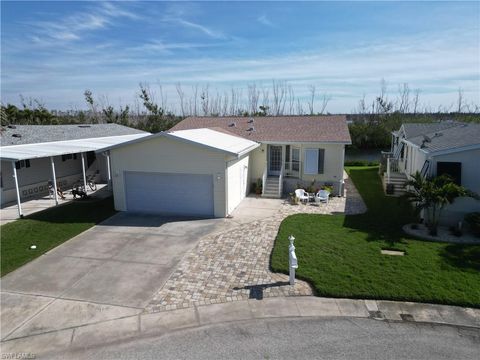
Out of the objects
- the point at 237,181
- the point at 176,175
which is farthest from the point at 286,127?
the point at 176,175

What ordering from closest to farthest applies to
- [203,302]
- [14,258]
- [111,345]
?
[111,345] < [203,302] < [14,258]

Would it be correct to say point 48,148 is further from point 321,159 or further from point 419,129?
point 419,129

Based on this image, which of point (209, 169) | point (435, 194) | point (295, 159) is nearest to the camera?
point (435, 194)

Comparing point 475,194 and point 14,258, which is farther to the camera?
point 475,194

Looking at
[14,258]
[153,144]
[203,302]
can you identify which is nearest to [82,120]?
[153,144]

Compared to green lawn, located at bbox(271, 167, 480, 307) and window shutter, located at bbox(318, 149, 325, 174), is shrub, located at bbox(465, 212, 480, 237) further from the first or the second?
window shutter, located at bbox(318, 149, 325, 174)

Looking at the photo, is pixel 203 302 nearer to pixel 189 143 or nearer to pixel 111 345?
pixel 111 345
